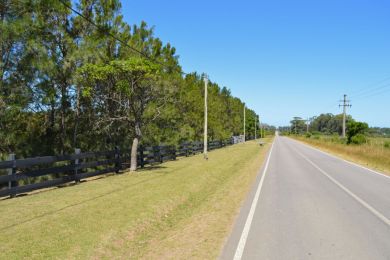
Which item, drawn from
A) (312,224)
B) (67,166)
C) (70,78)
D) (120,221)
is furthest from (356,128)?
(120,221)

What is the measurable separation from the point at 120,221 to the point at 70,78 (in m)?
10.7

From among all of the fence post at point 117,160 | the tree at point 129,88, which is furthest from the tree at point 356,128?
the fence post at point 117,160

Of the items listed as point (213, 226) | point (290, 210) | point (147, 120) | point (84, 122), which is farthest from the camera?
point (147, 120)

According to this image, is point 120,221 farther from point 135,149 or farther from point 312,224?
point 135,149

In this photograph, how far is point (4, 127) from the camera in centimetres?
1431

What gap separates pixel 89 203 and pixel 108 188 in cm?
278

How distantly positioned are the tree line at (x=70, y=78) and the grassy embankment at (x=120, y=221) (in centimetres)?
459

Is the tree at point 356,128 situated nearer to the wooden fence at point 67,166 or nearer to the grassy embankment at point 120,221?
the wooden fence at point 67,166

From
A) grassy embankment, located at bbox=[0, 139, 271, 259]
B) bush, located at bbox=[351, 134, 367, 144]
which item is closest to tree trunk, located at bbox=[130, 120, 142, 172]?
grassy embankment, located at bbox=[0, 139, 271, 259]

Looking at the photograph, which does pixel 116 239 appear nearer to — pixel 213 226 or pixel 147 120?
pixel 213 226

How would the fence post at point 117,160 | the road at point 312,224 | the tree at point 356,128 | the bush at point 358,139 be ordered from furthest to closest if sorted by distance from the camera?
the tree at point 356,128
the bush at point 358,139
the fence post at point 117,160
the road at point 312,224

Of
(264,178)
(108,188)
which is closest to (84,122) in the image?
(108,188)

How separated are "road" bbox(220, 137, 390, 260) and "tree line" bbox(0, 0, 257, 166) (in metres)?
8.13

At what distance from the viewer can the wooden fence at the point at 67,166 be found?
11.2m
